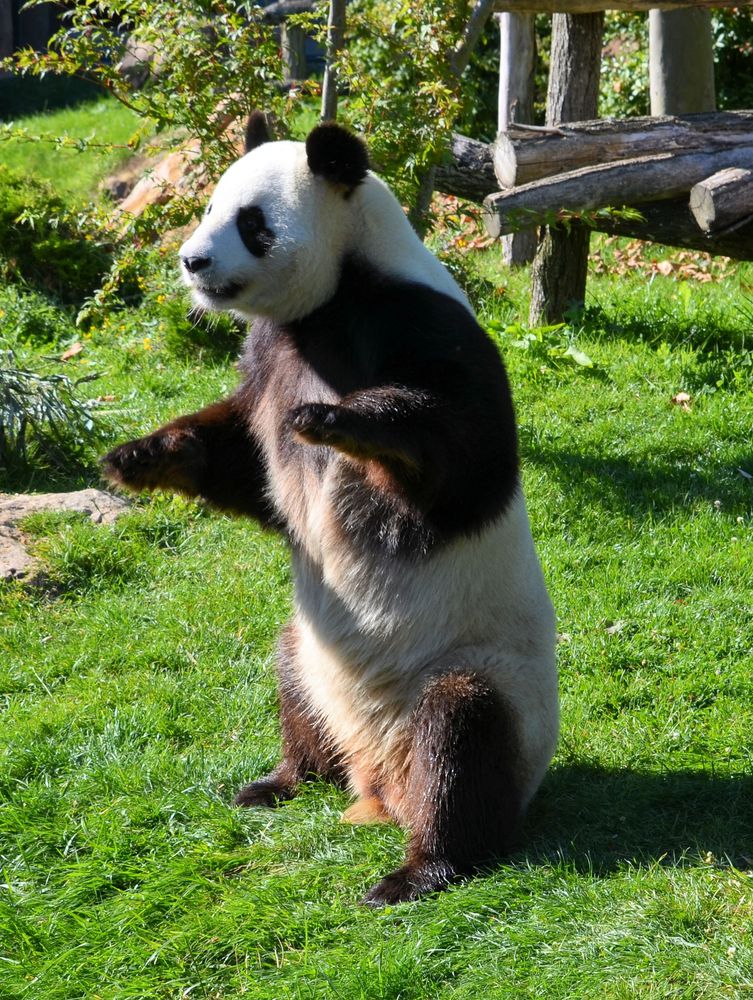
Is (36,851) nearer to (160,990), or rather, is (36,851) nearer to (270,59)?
(160,990)

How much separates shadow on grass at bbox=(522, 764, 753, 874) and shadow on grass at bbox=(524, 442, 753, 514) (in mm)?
2048

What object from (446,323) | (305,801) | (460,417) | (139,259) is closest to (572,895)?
(305,801)

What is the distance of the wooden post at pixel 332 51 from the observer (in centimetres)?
623

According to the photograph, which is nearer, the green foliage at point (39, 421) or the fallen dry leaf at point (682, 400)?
the green foliage at point (39, 421)

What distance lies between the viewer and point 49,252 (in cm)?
983

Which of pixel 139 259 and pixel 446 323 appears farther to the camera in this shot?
pixel 139 259

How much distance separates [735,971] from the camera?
295cm

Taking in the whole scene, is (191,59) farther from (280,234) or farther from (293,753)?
(293,753)

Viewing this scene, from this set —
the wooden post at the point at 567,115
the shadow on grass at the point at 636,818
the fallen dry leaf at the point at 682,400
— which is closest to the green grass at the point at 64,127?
the wooden post at the point at 567,115

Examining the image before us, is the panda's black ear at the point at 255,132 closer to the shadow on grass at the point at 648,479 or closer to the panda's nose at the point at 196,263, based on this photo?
the panda's nose at the point at 196,263

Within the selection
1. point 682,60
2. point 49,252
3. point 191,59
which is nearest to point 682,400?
point 191,59

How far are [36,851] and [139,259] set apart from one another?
4.66m

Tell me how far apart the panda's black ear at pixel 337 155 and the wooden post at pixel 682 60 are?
7273mm

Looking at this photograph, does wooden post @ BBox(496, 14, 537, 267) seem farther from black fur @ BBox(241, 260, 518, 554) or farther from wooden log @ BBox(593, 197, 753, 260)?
black fur @ BBox(241, 260, 518, 554)
